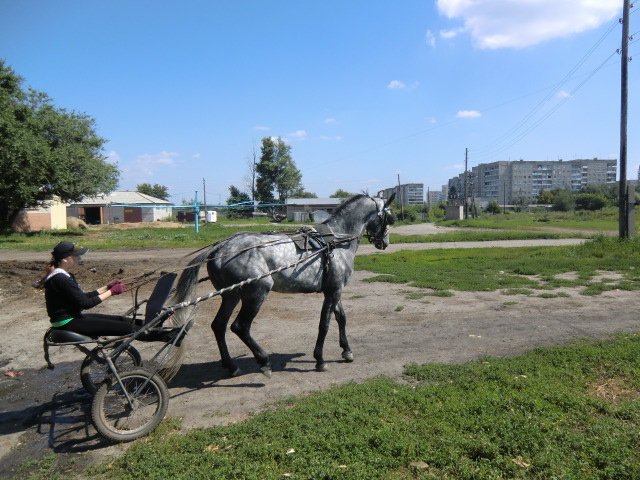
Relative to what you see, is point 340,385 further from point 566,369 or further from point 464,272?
point 464,272

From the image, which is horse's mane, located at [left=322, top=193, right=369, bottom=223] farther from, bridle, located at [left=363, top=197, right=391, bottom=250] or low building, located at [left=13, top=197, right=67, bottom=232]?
low building, located at [left=13, top=197, right=67, bottom=232]

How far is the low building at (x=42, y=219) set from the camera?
37750 mm

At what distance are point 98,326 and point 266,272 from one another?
210cm

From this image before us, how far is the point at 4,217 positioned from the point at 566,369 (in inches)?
1587

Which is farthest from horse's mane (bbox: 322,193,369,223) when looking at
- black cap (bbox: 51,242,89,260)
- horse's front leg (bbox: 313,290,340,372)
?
black cap (bbox: 51,242,89,260)

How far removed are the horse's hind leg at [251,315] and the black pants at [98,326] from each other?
57.2 inches

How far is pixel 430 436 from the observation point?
4035mm

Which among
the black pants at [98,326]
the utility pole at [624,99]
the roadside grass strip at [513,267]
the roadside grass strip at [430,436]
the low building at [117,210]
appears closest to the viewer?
the roadside grass strip at [430,436]

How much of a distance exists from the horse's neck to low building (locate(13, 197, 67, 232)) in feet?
124

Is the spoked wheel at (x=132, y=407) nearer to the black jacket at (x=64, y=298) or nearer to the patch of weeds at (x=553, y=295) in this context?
the black jacket at (x=64, y=298)

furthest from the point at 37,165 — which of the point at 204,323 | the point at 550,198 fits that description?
the point at 550,198

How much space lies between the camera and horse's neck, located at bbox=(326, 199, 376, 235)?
6970mm

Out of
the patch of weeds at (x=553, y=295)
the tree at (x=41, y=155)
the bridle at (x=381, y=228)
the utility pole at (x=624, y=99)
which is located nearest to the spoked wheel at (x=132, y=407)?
the bridle at (x=381, y=228)

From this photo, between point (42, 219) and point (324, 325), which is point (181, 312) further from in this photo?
point (42, 219)
